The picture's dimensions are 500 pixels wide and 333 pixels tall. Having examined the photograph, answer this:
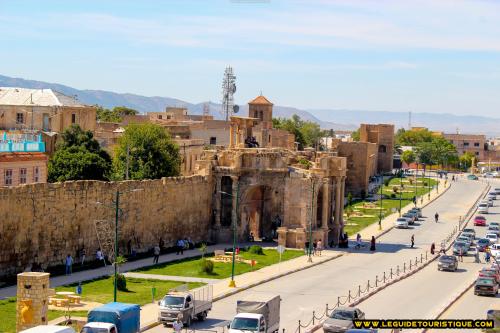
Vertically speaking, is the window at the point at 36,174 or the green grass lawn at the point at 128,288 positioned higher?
the window at the point at 36,174

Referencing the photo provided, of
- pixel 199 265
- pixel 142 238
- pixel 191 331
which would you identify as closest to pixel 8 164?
pixel 142 238

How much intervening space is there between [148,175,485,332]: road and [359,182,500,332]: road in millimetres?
2155

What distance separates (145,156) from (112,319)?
52.5 metres

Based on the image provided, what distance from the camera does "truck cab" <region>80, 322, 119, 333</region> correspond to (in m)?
32.4

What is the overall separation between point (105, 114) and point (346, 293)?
427 feet

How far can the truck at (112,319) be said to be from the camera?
32609mm

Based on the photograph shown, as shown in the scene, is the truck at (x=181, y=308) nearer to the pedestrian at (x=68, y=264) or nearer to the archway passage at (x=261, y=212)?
the pedestrian at (x=68, y=264)

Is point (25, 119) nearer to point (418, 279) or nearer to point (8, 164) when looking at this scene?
point (8, 164)

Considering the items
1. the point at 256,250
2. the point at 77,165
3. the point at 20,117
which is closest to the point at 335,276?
the point at 256,250

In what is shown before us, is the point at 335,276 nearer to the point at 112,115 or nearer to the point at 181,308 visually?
the point at 181,308

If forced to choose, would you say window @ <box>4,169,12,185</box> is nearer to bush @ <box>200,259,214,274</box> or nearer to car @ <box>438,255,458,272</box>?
bush @ <box>200,259,214,274</box>

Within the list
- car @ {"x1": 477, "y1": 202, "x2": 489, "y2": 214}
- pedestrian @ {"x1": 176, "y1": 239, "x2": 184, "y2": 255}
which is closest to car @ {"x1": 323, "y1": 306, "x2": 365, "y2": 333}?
pedestrian @ {"x1": 176, "y1": 239, "x2": 184, "y2": 255}

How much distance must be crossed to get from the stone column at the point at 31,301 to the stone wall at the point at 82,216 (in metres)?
11.8

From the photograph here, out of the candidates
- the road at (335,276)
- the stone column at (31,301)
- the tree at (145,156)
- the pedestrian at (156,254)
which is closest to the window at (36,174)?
the tree at (145,156)
